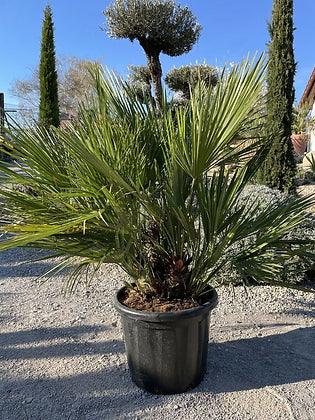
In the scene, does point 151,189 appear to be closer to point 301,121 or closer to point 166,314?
point 166,314

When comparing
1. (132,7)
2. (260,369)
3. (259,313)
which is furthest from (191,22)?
(260,369)

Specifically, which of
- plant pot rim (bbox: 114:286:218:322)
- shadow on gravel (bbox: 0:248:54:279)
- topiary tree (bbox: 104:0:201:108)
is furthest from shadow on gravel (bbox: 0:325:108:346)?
topiary tree (bbox: 104:0:201:108)

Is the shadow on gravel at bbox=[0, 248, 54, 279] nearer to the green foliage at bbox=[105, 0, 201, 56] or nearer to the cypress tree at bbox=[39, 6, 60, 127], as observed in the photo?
the cypress tree at bbox=[39, 6, 60, 127]

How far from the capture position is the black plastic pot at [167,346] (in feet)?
6.93

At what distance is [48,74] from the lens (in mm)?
10508

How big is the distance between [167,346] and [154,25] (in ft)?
30.6

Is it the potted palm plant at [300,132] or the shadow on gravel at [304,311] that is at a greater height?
the potted palm plant at [300,132]

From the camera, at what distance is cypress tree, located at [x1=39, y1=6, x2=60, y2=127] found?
1037 centimetres

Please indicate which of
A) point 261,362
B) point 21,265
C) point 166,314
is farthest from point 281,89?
point 166,314

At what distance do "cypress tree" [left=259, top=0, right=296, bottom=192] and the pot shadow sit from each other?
170 inches

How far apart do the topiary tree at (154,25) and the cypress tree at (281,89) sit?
324cm

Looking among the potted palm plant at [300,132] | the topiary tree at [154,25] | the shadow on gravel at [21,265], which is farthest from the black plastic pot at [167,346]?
the potted palm plant at [300,132]

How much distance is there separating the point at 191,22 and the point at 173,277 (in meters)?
9.75

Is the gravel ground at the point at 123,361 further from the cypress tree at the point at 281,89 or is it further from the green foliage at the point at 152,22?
the green foliage at the point at 152,22
